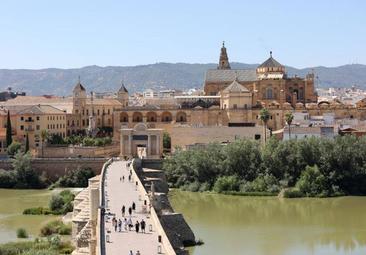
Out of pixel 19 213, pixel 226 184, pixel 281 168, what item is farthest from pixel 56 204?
pixel 281 168

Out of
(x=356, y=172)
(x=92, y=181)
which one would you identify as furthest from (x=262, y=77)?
(x=92, y=181)

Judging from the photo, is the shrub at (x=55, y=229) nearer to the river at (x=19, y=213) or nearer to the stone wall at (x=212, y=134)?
the river at (x=19, y=213)

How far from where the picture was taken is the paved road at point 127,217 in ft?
64.2

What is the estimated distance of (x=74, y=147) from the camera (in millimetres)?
59344

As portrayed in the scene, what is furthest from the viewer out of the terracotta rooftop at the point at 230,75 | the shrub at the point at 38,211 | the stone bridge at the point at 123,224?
the terracotta rooftop at the point at 230,75

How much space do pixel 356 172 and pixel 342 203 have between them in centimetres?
493

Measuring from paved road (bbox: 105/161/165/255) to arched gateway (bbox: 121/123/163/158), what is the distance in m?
19.2

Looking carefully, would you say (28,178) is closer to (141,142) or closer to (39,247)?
(141,142)

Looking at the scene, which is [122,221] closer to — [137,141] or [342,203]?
[342,203]

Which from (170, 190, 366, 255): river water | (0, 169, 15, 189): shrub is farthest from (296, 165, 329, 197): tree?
(0, 169, 15, 189): shrub

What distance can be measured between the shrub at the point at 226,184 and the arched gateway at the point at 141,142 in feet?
34.3

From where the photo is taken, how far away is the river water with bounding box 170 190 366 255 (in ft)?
98.8

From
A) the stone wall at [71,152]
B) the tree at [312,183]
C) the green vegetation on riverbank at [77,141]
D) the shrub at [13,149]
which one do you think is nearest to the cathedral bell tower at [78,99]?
the green vegetation on riverbank at [77,141]

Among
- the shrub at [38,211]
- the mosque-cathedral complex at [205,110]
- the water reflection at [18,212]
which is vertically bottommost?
the water reflection at [18,212]
